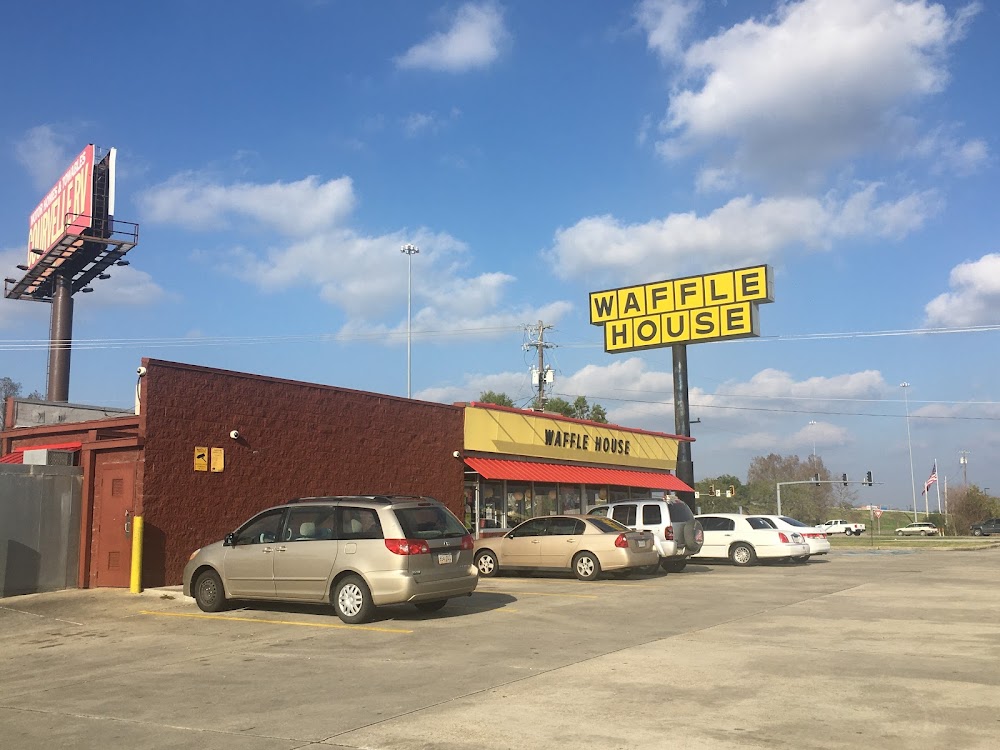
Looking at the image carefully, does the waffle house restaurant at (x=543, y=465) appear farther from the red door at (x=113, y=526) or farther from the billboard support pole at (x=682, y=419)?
the red door at (x=113, y=526)

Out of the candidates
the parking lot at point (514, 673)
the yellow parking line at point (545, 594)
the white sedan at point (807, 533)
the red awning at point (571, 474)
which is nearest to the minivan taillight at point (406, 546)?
the parking lot at point (514, 673)

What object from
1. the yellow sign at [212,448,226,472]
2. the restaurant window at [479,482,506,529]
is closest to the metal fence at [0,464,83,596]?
the yellow sign at [212,448,226,472]

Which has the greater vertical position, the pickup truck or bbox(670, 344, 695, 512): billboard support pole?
bbox(670, 344, 695, 512): billboard support pole

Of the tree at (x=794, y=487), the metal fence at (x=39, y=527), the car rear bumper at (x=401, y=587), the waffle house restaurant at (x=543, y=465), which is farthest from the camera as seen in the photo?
the tree at (x=794, y=487)

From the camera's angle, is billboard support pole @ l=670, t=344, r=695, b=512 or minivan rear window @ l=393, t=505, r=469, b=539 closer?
minivan rear window @ l=393, t=505, r=469, b=539

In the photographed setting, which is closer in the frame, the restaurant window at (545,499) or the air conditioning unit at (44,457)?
the air conditioning unit at (44,457)

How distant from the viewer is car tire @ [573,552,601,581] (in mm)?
18184

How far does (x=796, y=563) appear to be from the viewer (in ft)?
83.7

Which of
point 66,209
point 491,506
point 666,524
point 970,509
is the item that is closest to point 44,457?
point 491,506

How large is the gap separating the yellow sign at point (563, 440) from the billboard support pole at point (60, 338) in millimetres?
32187

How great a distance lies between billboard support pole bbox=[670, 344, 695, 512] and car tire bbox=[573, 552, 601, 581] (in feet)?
65.3

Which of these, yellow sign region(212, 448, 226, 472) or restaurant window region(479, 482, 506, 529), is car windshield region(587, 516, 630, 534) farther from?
yellow sign region(212, 448, 226, 472)

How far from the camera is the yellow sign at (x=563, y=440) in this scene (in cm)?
2573

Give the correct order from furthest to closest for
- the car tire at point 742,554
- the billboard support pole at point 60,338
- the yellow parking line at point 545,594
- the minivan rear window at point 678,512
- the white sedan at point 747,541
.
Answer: the billboard support pole at point 60,338
the car tire at point 742,554
the white sedan at point 747,541
the minivan rear window at point 678,512
the yellow parking line at point 545,594
